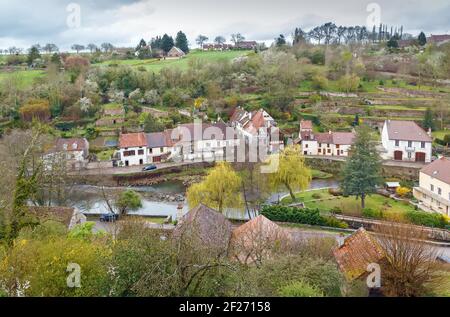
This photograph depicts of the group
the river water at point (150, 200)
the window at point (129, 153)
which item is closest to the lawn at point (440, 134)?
the river water at point (150, 200)

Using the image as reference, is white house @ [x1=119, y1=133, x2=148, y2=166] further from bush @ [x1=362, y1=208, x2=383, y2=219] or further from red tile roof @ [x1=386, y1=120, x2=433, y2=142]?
red tile roof @ [x1=386, y1=120, x2=433, y2=142]

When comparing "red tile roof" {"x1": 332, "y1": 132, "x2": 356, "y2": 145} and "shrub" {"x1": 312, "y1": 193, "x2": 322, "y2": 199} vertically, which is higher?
"red tile roof" {"x1": 332, "y1": 132, "x2": 356, "y2": 145}

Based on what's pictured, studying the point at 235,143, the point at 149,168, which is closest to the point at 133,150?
the point at 149,168

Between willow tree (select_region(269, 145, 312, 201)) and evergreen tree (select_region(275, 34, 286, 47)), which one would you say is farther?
evergreen tree (select_region(275, 34, 286, 47))

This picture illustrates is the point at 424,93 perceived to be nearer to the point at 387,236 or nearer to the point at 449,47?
the point at 449,47

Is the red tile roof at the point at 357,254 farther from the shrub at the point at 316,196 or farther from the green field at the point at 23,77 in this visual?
the green field at the point at 23,77

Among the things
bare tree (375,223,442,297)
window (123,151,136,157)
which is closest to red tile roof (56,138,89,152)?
window (123,151,136,157)
